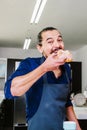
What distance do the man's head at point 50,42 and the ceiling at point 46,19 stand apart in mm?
2914

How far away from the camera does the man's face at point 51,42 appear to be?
4.01ft

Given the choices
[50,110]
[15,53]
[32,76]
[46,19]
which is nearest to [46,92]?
[50,110]

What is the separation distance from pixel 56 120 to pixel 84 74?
7.34 m

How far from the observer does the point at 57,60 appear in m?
1.03

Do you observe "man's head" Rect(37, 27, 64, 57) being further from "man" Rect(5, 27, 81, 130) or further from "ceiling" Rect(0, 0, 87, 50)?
"ceiling" Rect(0, 0, 87, 50)

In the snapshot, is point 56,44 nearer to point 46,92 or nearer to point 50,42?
point 50,42

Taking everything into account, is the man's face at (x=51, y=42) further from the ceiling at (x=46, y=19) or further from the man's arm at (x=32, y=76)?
the ceiling at (x=46, y=19)

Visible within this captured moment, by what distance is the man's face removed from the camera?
4.01 feet

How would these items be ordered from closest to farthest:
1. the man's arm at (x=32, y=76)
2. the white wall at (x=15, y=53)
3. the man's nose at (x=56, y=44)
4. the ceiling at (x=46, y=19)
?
the man's arm at (x=32, y=76) → the man's nose at (x=56, y=44) → the ceiling at (x=46, y=19) → the white wall at (x=15, y=53)

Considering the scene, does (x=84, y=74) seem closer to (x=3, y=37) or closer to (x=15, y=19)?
(x=3, y=37)

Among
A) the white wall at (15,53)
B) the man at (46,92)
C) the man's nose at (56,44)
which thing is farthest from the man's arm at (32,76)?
the white wall at (15,53)

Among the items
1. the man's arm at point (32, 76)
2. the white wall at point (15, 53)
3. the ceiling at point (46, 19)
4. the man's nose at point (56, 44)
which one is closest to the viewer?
the man's arm at point (32, 76)

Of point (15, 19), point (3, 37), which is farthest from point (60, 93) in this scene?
A: point (3, 37)

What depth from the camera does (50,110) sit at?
4.07 feet
